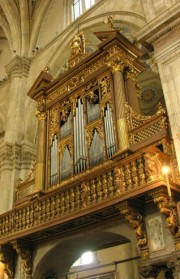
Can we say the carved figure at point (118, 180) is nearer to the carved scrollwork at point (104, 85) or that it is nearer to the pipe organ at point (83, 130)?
the pipe organ at point (83, 130)

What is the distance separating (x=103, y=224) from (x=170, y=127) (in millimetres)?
2501

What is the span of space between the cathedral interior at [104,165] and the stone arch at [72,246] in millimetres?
25

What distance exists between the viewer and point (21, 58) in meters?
16.0

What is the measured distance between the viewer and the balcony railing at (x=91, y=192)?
6.55m

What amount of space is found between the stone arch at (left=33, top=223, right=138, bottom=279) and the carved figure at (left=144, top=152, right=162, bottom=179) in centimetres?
161

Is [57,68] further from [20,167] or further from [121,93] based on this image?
[121,93]

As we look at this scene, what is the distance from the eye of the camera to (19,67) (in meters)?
15.8

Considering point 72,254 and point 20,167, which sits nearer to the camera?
point 72,254

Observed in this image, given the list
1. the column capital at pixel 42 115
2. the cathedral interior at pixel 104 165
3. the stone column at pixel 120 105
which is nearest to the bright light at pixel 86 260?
Result: the cathedral interior at pixel 104 165

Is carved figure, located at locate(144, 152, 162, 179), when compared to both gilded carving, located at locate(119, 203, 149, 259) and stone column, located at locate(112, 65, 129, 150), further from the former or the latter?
stone column, located at locate(112, 65, 129, 150)

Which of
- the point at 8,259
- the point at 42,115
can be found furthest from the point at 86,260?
the point at 42,115

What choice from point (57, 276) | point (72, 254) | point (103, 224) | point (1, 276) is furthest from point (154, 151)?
point (1, 276)

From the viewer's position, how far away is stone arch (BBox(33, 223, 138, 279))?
777 cm

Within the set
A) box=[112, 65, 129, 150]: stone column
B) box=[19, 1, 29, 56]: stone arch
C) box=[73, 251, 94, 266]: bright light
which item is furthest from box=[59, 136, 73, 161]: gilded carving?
box=[19, 1, 29, 56]: stone arch
